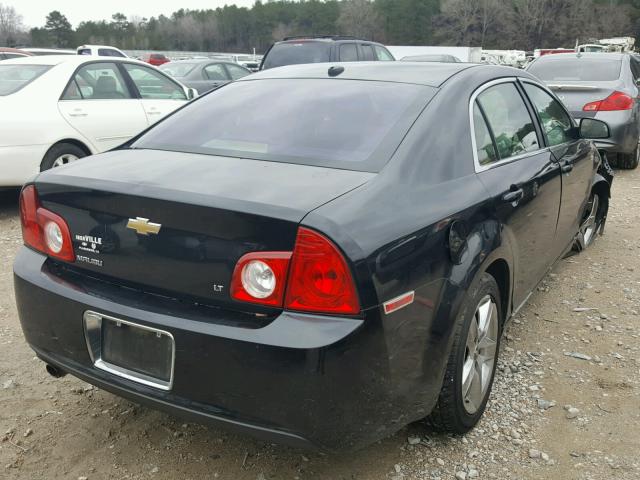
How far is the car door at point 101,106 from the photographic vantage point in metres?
6.24

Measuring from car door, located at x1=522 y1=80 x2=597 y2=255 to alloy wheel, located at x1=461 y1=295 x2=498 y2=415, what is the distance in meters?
1.24

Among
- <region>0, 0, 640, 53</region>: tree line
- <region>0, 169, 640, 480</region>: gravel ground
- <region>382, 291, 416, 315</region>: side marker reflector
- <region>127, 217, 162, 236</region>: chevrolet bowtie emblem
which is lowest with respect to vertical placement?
<region>0, 169, 640, 480</region>: gravel ground

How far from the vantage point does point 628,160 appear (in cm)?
Result: 883

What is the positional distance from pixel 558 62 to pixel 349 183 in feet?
25.1

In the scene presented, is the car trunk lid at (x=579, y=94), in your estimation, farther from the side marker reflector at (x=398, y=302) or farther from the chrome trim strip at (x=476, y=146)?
the side marker reflector at (x=398, y=302)

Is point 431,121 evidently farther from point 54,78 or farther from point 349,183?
point 54,78

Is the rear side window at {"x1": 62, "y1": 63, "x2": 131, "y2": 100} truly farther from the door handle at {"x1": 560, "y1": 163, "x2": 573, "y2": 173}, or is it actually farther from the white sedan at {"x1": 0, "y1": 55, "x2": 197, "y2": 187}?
the door handle at {"x1": 560, "y1": 163, "x2": 573, "y2": 173}

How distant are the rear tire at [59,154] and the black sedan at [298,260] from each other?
3372mm

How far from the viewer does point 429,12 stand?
304 feet

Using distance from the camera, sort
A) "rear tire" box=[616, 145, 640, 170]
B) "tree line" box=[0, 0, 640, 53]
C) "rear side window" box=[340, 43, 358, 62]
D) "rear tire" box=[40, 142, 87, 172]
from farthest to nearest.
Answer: "tree line" box=[0, 0, 640, 53], "rear side window" box=[340, 43, 358, 62], "rear tire" box=[616, 145, 640, 170], "rear tire" box=[40, 142, 87, 172]

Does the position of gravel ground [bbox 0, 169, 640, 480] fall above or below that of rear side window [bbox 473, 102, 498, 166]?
below

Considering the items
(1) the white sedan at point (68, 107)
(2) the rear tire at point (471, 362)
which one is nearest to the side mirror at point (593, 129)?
(2) the rear tire at point (471, 362)

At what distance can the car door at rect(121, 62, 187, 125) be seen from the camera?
23.1ft

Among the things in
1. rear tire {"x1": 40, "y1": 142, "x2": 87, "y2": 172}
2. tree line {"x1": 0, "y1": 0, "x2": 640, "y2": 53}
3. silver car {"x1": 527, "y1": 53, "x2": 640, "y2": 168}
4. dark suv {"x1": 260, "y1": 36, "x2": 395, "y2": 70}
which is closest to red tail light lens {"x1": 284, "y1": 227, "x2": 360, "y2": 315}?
rear tire {"x1": 40, "y1": 142, "x2": 87, "y2": 172}
